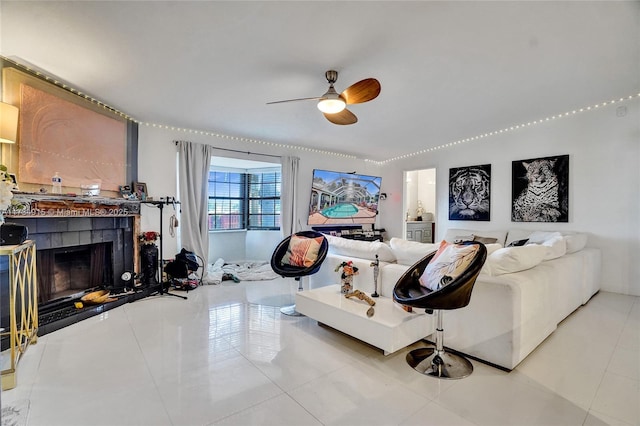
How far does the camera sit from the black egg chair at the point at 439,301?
2.07 metres

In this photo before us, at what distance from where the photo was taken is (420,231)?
7.67 m

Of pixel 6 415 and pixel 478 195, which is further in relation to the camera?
pixel 478 195

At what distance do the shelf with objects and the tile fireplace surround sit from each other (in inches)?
11.5

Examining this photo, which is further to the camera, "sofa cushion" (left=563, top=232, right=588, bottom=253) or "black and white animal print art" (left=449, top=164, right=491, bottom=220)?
"black and white animal print art" (left=449, top=164, right=491, bottom=220)

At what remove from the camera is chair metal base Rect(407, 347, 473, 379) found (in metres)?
2.23

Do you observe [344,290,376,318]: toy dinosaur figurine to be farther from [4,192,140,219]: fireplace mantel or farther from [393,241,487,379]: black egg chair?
[4,192,140,219]: fireplace mantel

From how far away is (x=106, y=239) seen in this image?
12.9ft

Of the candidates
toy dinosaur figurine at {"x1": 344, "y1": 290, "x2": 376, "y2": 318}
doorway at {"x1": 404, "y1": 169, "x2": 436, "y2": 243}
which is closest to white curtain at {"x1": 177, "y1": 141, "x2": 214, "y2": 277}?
toy dinosaur figurine at {"x1": 344, "y1": 290, "x2": 376, "y2": 318}

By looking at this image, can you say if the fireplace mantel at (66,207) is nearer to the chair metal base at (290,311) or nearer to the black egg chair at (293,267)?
the black egg chair at (293,267)

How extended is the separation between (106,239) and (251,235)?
11.0ft

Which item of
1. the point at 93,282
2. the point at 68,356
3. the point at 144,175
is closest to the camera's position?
the point at 68,356

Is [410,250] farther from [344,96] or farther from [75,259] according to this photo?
[75,259]

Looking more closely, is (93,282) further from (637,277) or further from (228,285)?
(637,277)

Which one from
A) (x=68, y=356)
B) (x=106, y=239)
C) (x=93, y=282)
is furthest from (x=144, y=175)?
(x=68, y=356)
